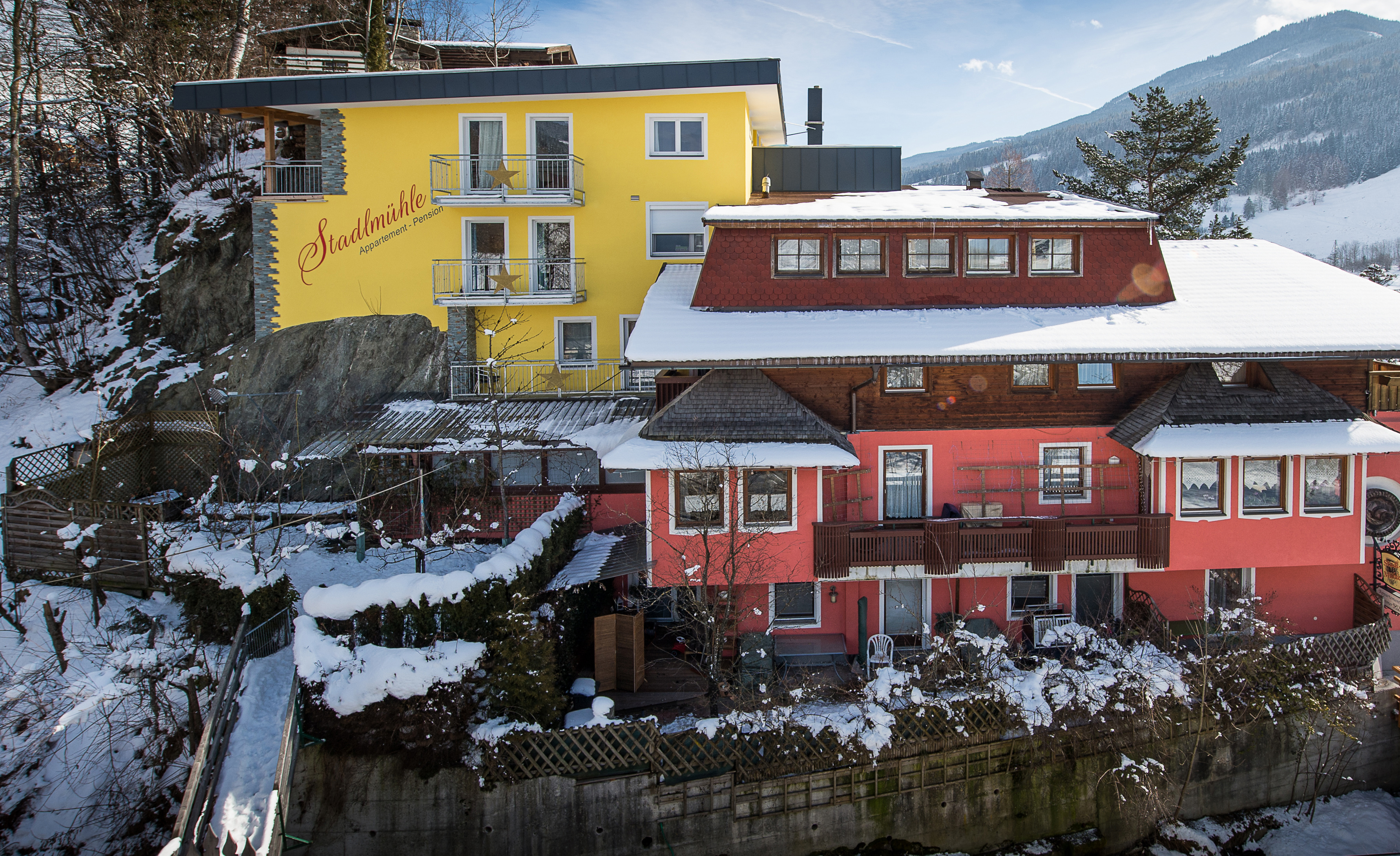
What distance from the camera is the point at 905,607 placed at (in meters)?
17.8

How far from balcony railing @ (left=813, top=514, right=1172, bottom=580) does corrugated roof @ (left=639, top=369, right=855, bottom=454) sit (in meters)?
2.06

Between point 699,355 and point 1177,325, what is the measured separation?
10.9 m

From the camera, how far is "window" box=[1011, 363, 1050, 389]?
17.0 m

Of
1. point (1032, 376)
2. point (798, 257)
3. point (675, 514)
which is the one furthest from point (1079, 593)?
point (798, 257)

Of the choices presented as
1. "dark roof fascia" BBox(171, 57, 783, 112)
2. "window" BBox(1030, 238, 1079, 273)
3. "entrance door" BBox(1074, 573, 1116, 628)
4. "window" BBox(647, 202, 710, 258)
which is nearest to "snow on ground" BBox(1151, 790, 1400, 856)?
"entrance door" BBox(1074, 573, 1116, 628)

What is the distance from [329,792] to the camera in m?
12.8

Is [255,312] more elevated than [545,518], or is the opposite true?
[255,312]

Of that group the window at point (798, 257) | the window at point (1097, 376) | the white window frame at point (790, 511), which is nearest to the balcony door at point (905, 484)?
the white window frame at point (790, 511)

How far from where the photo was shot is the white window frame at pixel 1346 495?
16.4 metres

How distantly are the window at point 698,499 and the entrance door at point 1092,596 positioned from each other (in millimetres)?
9099

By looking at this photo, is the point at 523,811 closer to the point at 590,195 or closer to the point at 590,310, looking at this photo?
the point at 590,310

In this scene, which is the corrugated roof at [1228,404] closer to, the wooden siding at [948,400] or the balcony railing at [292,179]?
the wooden siding at [948,400]

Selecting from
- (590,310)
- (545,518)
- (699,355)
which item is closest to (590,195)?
(590,310)

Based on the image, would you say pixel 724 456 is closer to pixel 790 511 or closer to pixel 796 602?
pixel 790 511
